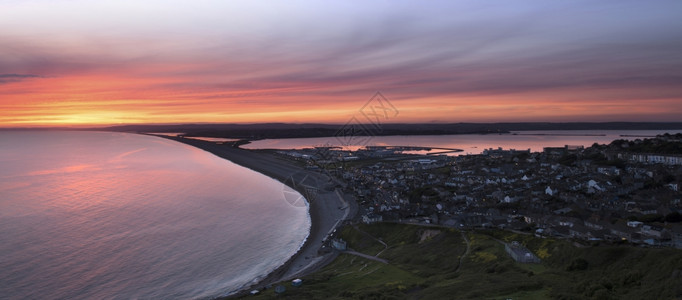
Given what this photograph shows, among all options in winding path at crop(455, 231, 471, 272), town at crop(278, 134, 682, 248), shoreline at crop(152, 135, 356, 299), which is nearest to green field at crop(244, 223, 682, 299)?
winding path at crop(455, 231, 471, 272)

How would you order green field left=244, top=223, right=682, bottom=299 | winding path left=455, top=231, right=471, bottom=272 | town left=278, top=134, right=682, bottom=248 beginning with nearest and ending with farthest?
green field left=244, top=223, right=682, bottom=299 < winding path left=455, top=231, right=471, bottom=272 < town left=278, top=134, right=682, bottom=248

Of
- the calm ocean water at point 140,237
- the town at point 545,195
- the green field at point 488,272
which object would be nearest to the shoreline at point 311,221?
the calm ocean water at point 140,237

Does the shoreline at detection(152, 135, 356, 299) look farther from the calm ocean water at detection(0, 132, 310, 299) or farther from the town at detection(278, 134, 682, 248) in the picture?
the town at detection(278, 134, 682, 248)

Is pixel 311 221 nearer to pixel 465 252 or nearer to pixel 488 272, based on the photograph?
pixel 465 252

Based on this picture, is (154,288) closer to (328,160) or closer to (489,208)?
(489,208)

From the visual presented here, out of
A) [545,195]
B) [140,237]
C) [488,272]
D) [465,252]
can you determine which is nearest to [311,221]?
[140,237]

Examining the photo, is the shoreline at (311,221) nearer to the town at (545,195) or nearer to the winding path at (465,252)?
the town at (545,195)
